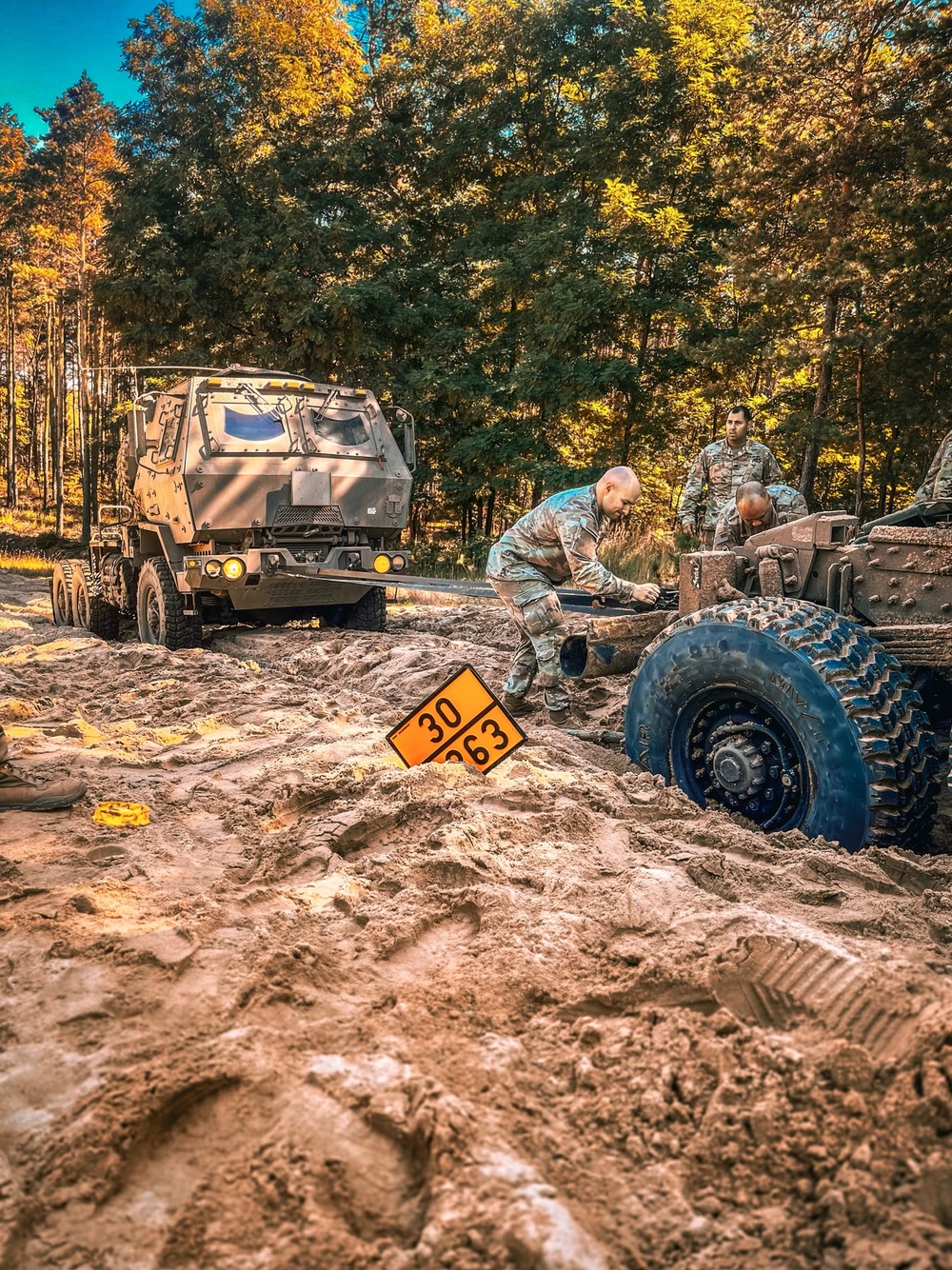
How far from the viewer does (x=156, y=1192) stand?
1.66 metres

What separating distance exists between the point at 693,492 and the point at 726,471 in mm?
324

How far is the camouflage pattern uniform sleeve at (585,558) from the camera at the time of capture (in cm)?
533

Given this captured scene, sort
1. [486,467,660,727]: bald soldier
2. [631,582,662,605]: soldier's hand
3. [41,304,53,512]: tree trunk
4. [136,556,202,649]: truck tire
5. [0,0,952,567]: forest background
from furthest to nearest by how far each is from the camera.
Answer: [41,304,53,512]: tree trunk < [0,0,952,567]: forest background < [136,556,202,649]: truck tire < [486,467,660,727]: bald soldier < [631,582,662,605]: soldier's hand

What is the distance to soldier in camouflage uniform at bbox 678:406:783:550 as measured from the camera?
302 inches

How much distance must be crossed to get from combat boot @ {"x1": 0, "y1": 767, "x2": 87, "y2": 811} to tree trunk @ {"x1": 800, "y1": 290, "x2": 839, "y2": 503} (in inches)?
485

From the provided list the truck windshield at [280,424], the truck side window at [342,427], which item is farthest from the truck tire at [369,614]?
the truck side window at [342,427]

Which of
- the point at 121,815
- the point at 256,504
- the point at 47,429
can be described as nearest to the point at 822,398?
the point at 256,504

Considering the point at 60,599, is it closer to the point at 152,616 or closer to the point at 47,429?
the point at 152,616

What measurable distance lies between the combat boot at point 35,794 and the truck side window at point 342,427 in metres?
5.94

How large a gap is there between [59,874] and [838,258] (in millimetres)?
13319

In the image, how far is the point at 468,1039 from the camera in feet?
6.83

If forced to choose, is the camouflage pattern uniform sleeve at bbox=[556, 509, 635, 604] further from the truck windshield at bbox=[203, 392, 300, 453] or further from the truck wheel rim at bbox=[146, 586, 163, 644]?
the truck wheel rim at bbox=[146, 586, 163, 644]

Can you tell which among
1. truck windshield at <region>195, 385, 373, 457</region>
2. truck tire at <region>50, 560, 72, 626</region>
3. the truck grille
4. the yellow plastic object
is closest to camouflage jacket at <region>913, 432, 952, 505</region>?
the yellow plastic object

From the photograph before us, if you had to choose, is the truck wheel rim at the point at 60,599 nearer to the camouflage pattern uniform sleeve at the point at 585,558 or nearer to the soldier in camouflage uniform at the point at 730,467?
the soldier in camouflage uniform at the point at 730,467
